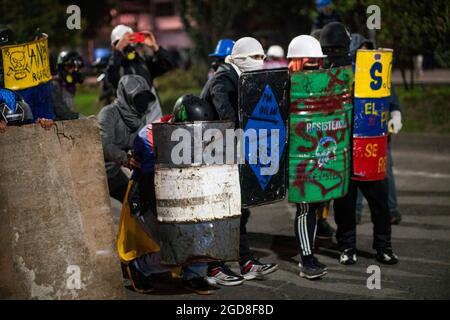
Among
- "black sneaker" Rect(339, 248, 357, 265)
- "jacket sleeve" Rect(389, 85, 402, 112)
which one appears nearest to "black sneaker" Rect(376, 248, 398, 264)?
"black sneaker" Rect(339, 248, 357, 265)

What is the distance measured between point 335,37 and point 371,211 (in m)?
1.48

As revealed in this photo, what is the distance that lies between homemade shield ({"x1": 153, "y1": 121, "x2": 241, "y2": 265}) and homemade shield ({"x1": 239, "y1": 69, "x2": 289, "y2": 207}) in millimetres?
311

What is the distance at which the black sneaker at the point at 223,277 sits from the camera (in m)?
5.91

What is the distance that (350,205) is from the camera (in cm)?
650

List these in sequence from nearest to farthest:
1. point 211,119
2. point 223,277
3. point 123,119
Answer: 1. point 211,119
2. point 223,277
3. point 123,119

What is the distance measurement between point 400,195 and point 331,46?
3621mm

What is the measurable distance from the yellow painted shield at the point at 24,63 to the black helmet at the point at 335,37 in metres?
2.34

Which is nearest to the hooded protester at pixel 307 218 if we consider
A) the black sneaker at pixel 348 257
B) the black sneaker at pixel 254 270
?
the black sneaker at pixel 254 270

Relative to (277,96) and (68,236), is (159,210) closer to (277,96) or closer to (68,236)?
(68,236)

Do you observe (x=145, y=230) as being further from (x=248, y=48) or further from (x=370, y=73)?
(x=370, y=73)

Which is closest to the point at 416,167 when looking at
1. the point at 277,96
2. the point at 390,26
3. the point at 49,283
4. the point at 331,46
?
the point at 390,26

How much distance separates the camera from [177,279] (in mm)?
6141

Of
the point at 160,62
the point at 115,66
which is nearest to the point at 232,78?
the point at 160,62

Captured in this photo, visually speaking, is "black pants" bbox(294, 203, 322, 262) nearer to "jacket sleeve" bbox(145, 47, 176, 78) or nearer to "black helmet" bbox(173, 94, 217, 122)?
"black helmet" bbox(173, 94, 217, 122)
